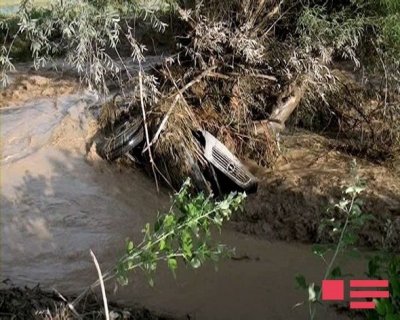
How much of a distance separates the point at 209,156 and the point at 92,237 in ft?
5.48

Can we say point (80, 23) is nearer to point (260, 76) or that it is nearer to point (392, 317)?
point (260, 76)

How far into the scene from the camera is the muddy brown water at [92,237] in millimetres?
4816

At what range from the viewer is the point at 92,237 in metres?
5.80

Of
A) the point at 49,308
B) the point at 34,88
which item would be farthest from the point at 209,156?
the point at 34,88

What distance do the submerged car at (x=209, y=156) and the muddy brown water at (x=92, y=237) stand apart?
0.27 m

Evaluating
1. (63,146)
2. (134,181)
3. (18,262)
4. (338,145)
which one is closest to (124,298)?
(18,262)

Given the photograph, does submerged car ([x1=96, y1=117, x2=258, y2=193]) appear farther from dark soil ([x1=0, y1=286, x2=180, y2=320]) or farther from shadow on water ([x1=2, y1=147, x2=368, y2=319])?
dark soil ([x1=0, y1=286, x2=180, y2=320])

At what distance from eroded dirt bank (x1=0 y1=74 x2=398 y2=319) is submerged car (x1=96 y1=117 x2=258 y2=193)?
197 millimetres

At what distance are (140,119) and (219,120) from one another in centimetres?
100

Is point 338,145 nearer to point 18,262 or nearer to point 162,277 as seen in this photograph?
point 162,277

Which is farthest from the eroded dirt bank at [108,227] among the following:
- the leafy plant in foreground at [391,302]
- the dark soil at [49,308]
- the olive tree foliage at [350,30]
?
the leafy plant in foreground at [391,302]

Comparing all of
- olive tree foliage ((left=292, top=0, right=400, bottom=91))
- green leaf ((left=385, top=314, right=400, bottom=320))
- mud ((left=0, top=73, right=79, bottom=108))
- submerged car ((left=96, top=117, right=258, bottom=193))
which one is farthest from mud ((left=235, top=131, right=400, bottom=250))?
mud ((left=0, top=73, right=79, bottom=108))

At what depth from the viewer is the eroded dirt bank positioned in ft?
15.9

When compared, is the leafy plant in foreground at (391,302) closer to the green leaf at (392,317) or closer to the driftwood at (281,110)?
the green leaf at (392,317)
